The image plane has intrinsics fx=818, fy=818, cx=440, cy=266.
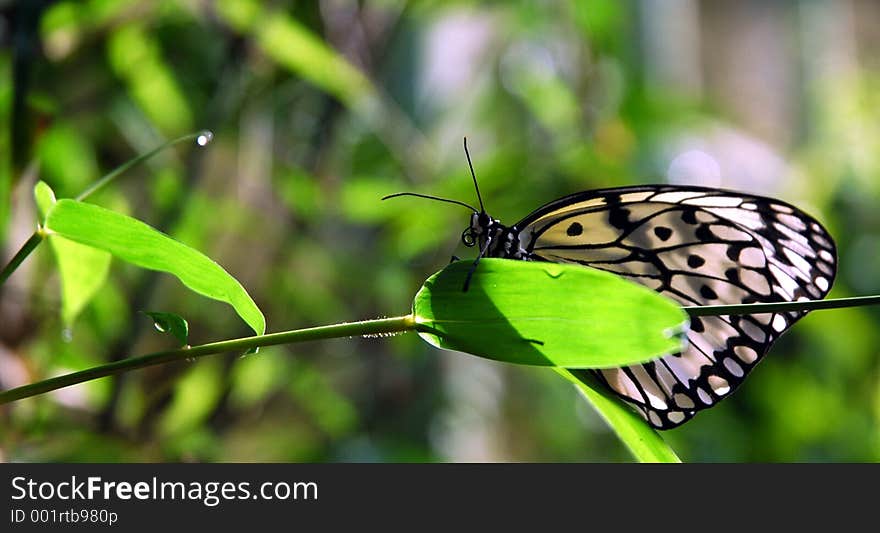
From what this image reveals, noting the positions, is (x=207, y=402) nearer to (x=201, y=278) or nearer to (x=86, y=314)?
(x=86, y=314)

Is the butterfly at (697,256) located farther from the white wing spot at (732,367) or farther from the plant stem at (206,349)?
the plant stem at (206,349)

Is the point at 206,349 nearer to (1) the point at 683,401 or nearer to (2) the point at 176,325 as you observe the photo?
(2) the point at 176,325

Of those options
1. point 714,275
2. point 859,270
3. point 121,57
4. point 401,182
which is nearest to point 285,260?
point 401,182

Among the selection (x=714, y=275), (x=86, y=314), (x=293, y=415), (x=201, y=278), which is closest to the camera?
(x=201, y=278)

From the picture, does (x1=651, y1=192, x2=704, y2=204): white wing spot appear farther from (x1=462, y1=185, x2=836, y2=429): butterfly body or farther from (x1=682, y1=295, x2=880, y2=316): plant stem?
(x1=682, y1=295, x2=880, y2=316): plant stem

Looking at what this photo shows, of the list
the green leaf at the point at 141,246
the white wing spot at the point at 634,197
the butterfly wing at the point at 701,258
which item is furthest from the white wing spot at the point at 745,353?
the green leaf at the point at 141,246
